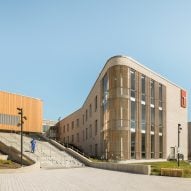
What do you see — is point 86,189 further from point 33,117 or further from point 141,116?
point 33,117

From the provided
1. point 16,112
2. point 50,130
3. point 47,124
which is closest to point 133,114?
point 16,112

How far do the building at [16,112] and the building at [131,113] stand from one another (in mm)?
10020

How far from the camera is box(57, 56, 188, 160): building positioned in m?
45.6

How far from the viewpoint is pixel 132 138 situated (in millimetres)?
46719

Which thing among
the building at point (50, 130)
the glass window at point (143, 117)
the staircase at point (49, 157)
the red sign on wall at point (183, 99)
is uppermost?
the red sign on wall at point (183, 99)

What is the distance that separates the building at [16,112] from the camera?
59531 millimetres

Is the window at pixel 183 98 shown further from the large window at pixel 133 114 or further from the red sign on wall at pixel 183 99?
the large window at pixel 133 114

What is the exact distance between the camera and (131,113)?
4700 cm

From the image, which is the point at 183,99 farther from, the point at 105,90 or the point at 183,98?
the point at 105,90

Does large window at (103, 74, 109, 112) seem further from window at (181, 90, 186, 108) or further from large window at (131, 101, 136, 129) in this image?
window at (181, 90, 186, 108)

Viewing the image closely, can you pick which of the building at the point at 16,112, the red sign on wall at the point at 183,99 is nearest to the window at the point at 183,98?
the red sign on wall at the point at 183,99

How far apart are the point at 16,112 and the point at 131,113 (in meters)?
23.4

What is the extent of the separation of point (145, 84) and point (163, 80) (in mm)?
6591

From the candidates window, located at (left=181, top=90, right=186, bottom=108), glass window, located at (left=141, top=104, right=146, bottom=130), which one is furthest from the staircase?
window, located at (left=181, top=90, right=186, bottom=108)
